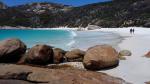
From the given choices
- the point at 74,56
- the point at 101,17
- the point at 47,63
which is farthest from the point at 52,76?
the point at 101,17

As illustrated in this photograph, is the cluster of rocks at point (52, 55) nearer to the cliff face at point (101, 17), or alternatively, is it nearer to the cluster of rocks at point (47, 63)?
the cluster of rocks at point (47, 63)

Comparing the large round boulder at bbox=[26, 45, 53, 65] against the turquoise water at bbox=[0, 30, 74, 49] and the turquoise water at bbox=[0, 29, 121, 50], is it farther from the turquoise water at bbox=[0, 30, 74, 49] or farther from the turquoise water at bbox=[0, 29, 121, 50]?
the turquoise water at bbox=[0, 30, 74, 49]

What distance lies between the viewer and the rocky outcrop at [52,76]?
39.7 feet

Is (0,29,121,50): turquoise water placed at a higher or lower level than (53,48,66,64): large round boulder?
lower

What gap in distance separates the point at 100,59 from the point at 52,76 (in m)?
3.63

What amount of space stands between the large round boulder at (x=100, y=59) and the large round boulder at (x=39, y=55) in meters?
2.29

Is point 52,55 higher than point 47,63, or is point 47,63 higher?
point 52,55

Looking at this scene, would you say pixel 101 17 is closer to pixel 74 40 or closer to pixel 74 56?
pixel 74 40

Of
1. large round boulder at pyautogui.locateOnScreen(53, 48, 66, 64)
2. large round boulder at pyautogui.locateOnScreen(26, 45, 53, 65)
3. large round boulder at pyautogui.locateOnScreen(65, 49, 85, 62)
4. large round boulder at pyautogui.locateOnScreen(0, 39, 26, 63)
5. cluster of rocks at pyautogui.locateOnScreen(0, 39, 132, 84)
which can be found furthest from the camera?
large round boulder at pyautogui.locateOnScreen(65, 49, 85, 62)

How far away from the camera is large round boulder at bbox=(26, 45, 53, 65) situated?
16797 millimetres

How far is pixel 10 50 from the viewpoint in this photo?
55.8 feet

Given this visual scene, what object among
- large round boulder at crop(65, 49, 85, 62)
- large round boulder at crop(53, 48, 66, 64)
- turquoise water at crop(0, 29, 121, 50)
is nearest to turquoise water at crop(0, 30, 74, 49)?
turquoise water at crop(0, 29, 121, 50)

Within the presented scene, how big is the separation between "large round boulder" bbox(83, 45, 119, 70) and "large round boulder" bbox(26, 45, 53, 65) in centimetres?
229

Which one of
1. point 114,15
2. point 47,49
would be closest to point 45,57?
point 47,49
